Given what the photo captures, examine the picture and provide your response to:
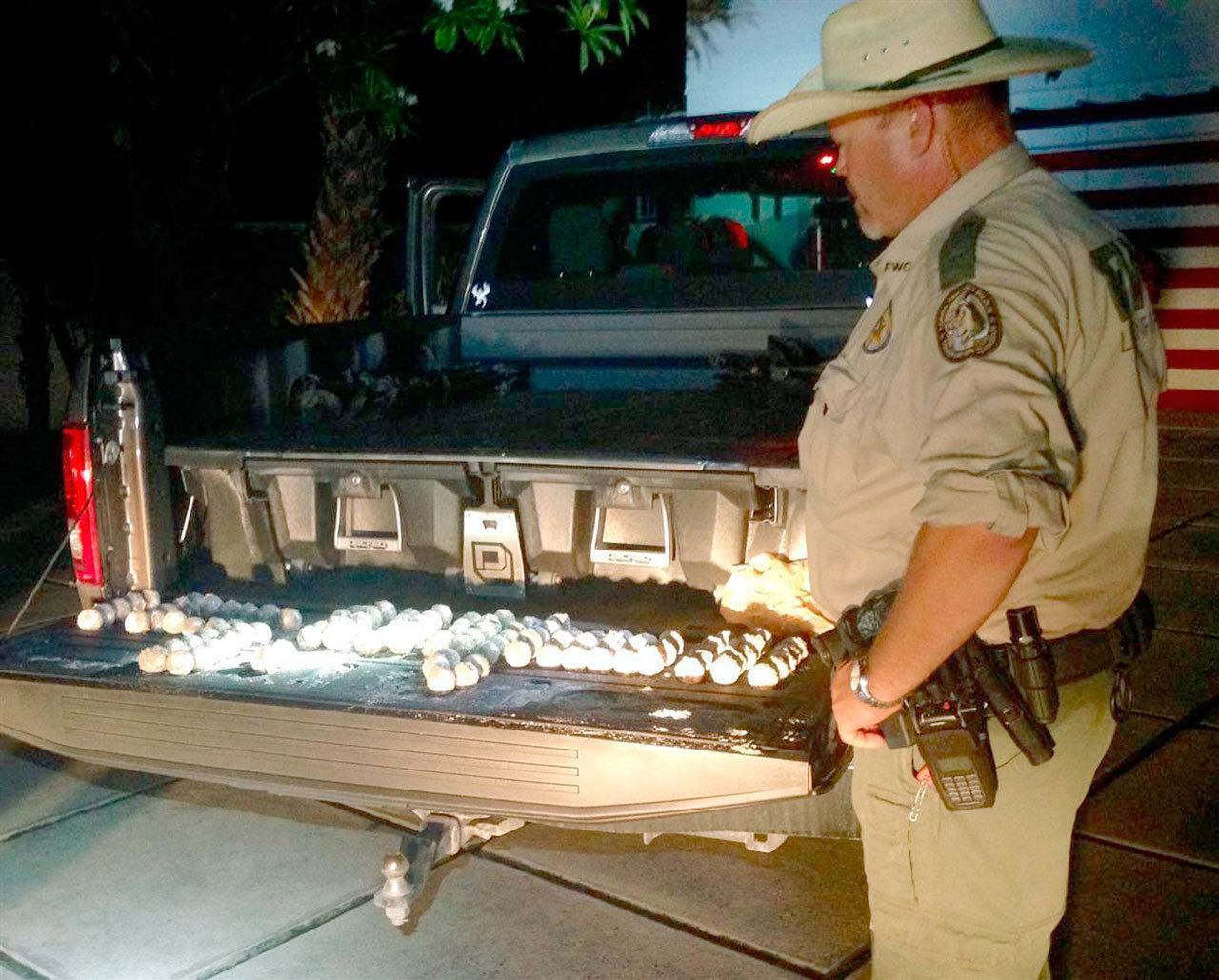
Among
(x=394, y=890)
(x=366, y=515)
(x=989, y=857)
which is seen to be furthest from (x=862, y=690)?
(x=366, y=515)

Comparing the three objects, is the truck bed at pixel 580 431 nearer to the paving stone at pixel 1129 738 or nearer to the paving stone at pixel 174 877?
the paving stone at pixel 174 877

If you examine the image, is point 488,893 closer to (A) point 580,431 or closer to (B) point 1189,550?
(A) point 580,431

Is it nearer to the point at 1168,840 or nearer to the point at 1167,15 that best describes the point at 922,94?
the point at 1168,840

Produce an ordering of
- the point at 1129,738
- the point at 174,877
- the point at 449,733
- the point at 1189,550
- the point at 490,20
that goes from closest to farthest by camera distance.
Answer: the point at 449,733 → the point at 174,877 → the point at 1129,738 → the point at 1189,550 → the point at 490,20

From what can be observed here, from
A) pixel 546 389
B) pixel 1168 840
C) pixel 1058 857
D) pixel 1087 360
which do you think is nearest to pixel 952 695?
pixel 1058 857

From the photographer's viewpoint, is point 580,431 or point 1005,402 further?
point 580,431

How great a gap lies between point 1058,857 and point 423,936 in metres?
1.80

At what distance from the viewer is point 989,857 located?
79.4 inches

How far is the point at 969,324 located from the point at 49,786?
12.0 feet

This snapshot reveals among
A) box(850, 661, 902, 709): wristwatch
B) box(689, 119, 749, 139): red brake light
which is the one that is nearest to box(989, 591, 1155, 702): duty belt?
box(850, 661, 902, 709): wristwatch

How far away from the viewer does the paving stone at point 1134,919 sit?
3180mm

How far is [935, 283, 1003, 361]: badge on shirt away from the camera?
1.76m

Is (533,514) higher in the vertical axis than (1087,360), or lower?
lower

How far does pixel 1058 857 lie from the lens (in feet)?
6.75
